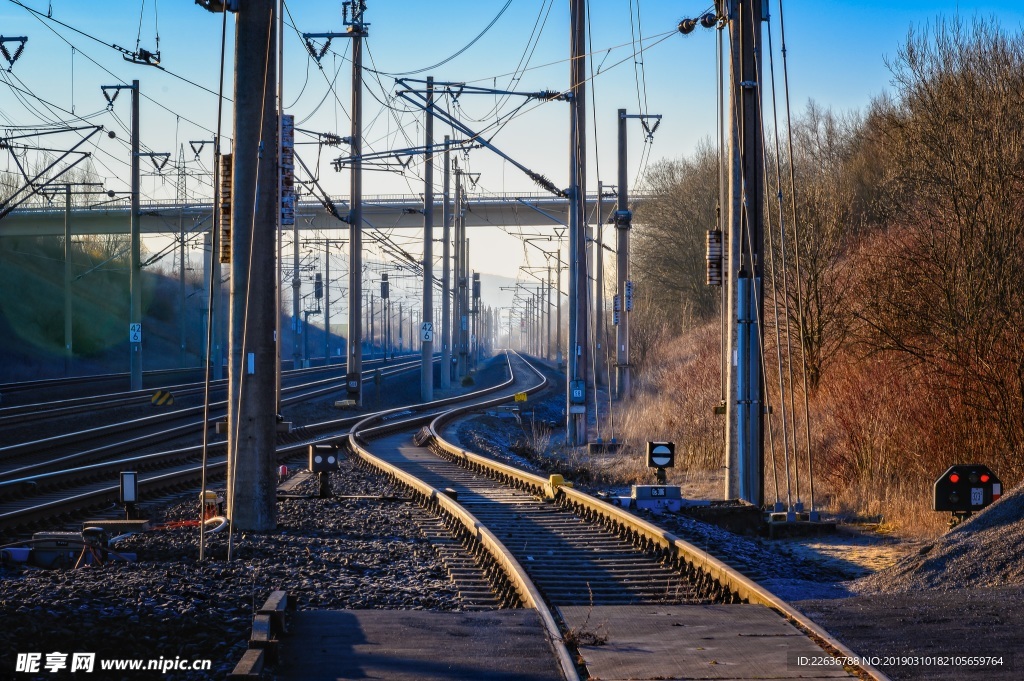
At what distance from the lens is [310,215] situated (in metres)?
57.9

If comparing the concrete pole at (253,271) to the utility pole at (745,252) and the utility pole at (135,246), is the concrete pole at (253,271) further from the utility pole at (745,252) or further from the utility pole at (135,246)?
the utility pole at (135,246)

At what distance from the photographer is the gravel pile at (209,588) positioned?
6320 millimetres

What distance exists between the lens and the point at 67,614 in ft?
21.9

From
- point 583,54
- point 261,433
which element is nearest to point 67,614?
point 261,433

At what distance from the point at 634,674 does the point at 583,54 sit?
18.9 metres

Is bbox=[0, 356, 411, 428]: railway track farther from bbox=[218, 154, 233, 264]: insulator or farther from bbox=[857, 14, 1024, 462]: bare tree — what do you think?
bbox=[857, 14, 1024, 462]: bare tree

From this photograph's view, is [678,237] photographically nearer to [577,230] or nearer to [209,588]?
[577,230]

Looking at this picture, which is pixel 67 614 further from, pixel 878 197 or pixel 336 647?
pixel 878 197

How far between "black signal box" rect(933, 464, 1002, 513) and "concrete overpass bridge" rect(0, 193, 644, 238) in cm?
4745

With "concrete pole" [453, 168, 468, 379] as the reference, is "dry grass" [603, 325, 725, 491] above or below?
below

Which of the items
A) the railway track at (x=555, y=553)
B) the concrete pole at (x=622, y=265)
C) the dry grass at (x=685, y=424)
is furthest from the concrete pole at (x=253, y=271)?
the concrete pole at (x=622, y=265)

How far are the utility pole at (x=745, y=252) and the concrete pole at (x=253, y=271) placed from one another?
5.74 metres

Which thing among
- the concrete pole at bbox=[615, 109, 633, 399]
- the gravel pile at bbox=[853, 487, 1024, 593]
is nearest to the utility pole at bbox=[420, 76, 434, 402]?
the concrete pole at bbox=[615, 109, 633, 399]

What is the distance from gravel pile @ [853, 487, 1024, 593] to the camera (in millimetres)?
7945
